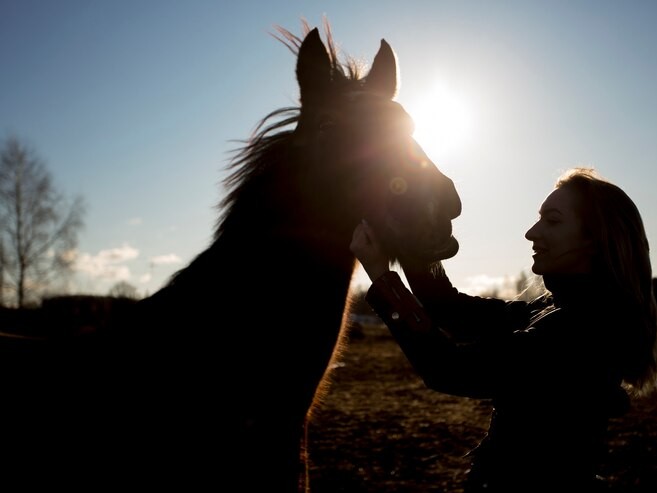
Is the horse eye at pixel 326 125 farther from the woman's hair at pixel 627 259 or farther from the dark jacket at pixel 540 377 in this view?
the woman's hair at pixel 627 259

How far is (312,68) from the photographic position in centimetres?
255

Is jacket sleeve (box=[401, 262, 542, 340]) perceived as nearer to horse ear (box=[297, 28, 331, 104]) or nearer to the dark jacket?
the dark jacket

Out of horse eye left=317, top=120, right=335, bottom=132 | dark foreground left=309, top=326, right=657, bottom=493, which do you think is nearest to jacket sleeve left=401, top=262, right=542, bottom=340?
horse eye left=317, top=120, right=335, bottom=132

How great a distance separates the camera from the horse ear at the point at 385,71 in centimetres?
297

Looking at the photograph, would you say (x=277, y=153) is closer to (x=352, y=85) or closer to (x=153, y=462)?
(x=352, y=85)

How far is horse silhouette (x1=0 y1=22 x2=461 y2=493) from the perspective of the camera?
2049mm

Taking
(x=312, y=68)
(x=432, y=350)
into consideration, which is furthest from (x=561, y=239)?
(x=312, y=68)

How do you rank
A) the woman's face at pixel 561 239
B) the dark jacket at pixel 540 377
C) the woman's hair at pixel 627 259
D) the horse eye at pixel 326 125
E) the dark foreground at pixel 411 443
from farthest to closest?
the dark foreground at pixel 411 443 → the woman's face at pixel 561 239 → the horse eye at pixel 326 125 → the woman's hair at pixel 627 259 → the dark jacket at pixel 540 377

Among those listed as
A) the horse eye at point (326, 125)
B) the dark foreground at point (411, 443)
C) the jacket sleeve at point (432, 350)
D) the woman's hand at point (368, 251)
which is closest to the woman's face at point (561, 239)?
the jacket sleeve at point (432, 350)

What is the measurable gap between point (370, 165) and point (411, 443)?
5996 mm

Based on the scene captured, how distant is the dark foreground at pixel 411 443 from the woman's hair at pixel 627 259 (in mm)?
1691

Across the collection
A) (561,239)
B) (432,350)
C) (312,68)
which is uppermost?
(312,68)

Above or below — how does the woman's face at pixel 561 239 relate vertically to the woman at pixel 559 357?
above

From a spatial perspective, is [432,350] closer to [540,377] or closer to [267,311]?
[540,377]
